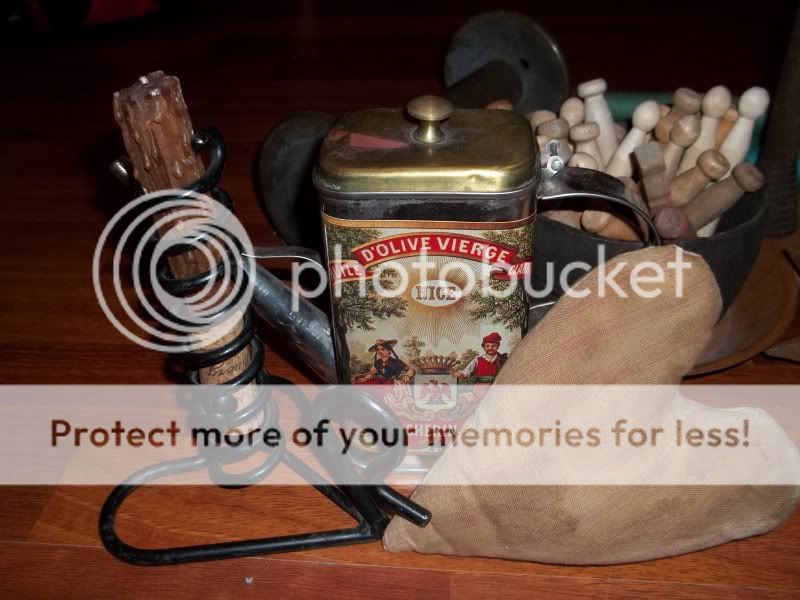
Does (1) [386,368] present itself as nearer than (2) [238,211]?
Result: Yes

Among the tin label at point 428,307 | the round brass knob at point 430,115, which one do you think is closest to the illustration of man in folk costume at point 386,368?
the tin label at point 428,307

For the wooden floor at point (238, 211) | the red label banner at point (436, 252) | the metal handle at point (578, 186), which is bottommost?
the wooden floor at point (238, 211)

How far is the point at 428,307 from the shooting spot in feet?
1.30

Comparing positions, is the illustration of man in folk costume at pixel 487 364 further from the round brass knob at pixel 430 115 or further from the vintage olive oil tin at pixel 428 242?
the round brass knob at pixel 430 115

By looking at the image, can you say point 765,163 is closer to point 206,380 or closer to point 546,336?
point 546,336

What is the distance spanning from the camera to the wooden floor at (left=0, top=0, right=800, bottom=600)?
1.34 feet

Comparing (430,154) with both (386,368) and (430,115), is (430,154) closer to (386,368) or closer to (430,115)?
(430,115)

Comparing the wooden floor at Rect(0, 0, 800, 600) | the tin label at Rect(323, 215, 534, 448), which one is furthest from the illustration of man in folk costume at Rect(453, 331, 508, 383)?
the wooden floor at Rect(0, 0, 800, 600)

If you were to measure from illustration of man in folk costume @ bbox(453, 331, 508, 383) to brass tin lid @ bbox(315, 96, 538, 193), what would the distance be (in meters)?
0.09

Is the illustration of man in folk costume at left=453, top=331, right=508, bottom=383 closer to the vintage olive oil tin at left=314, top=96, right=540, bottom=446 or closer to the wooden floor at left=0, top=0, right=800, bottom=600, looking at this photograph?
the vintage olive oil tin at left=314, top=96, right=540, bottom=446

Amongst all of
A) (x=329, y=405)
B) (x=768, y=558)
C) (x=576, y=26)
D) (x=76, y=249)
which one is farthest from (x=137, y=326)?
(x=576, y=26)

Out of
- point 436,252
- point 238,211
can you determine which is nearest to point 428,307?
point 436,252

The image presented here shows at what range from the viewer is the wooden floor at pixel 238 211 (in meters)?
0.41

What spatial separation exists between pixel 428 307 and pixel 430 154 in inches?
3.3
